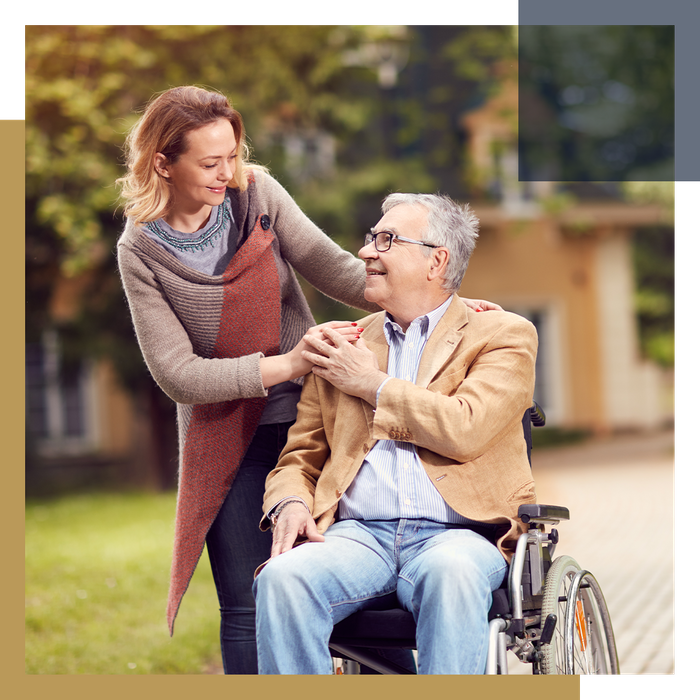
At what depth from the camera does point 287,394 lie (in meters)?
2.91

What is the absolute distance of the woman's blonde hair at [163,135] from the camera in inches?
102

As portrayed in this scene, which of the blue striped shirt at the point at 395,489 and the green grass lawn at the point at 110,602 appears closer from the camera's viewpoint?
the blue striped shirt at the point at 395,489

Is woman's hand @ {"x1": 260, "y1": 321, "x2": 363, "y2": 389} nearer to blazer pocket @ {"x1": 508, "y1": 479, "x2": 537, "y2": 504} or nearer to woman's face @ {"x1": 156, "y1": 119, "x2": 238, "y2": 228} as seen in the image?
woman's face @ {"x1": 156, "y1": 119, "x2": 238, "y2": 228}

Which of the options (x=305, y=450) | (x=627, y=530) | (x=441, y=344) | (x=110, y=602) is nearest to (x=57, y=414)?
(x=627, y=530)

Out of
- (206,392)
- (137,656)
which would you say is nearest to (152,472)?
(137,656)

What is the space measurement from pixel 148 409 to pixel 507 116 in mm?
6034

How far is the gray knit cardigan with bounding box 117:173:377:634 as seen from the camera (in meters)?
2.66

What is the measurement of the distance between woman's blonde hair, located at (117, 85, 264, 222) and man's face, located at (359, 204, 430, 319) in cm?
46

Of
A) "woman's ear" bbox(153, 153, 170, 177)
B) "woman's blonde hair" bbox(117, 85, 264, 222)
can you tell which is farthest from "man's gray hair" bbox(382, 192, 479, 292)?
"woman's ear" bbox(153, 153, 170, 177)

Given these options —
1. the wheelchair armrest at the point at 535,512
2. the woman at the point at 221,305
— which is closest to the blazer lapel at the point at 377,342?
the woman at the point at 221,305

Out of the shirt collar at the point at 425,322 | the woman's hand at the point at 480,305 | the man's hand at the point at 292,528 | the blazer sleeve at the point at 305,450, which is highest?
the woman's hand at the point at 480,305

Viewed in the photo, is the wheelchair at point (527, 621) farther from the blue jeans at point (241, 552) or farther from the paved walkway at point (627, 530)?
the paved walkway at point (627, 530)

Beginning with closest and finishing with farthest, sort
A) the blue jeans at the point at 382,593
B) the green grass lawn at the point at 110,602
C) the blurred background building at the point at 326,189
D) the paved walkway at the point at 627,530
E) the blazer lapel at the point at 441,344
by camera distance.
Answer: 1. the blue jeans at the point at 382,593
2. the blazer lapel at the point at 441,344
3. the green grass lawn at the point at 110,602
4. the paved walkway at the point at 627,530
5. the blurred background building at the point at 326,189

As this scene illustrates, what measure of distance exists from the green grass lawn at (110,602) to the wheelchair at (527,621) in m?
2.09
